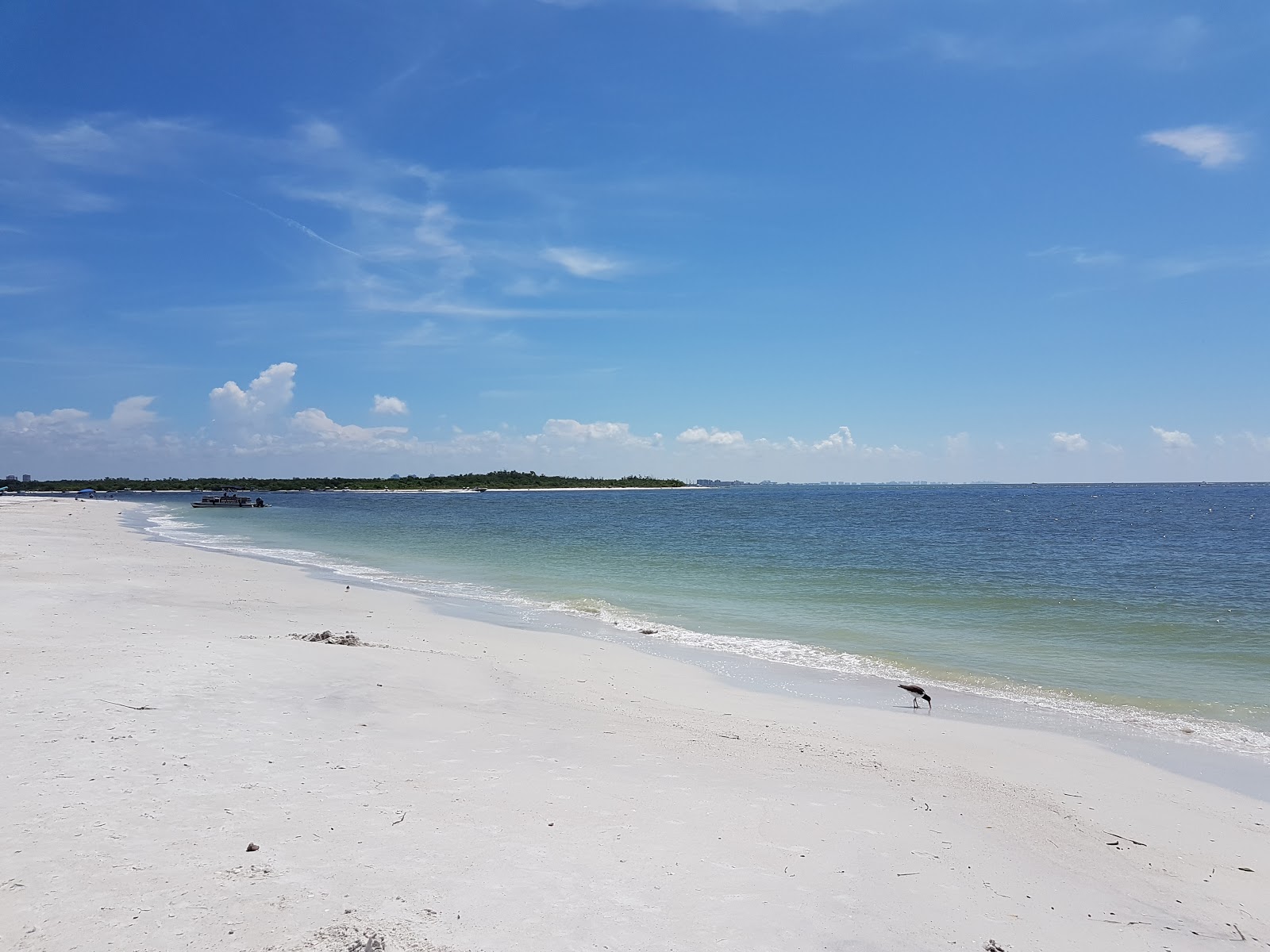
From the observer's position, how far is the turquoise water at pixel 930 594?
42.6 feet

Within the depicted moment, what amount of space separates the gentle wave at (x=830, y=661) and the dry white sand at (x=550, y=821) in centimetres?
205

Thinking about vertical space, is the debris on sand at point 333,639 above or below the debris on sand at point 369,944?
below

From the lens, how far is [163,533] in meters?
43.6

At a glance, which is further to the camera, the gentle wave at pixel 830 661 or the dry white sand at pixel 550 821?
the gentle wave at pixel 830 661

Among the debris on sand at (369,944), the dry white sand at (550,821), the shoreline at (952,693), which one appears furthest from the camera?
the shoreline at (952,693)

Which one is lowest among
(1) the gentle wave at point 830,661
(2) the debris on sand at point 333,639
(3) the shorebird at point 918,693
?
(1) the gentle wave at point 830,661

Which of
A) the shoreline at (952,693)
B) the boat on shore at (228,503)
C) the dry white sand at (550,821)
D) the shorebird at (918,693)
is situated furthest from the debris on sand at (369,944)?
the boat on shore at (228,503)

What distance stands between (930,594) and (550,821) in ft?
63.5

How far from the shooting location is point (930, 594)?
73.0 ft

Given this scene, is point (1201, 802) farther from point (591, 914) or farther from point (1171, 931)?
point (591, 914)

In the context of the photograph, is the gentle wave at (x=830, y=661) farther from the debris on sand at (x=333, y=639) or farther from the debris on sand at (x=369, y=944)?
the debris on sand at (x=369, y=944)

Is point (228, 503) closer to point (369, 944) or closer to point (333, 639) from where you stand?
point (333, 639)

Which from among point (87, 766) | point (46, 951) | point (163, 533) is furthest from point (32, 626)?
point (163, 533)

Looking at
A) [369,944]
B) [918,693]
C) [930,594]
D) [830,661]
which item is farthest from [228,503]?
[369,944]
